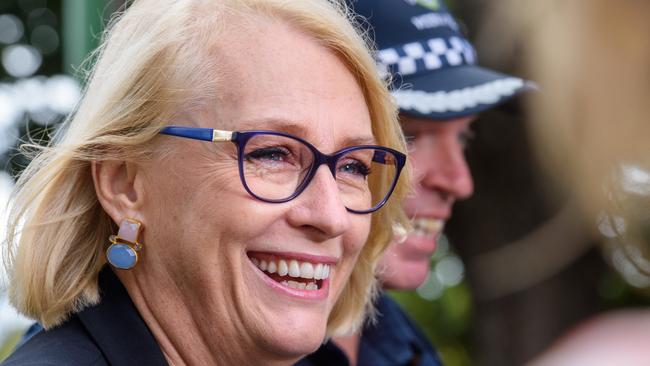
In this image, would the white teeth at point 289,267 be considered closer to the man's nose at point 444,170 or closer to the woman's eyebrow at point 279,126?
the woman's eyebrow at point 279,126

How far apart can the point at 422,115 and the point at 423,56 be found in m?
0.23

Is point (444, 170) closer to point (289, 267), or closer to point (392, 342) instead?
point (392, 342)

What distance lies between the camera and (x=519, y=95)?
3709mm

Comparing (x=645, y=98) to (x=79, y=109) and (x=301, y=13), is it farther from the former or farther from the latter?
(x=79, y=109)

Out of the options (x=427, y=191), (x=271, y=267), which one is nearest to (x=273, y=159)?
(x=271, y=267)

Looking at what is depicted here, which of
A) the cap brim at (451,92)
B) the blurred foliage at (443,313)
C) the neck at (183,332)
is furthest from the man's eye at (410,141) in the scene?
the blurred foliage at (443,313)

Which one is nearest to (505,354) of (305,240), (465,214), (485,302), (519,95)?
(485,302)

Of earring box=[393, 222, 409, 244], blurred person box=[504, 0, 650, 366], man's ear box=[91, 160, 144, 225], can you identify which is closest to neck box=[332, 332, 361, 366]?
earring box=[393, 222, 409, 244]

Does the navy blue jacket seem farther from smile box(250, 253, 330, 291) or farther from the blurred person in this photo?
the blurred person

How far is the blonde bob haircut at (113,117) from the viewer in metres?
2.30

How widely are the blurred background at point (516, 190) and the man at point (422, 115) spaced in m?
0.22

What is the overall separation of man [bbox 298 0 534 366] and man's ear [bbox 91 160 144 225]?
1025mm

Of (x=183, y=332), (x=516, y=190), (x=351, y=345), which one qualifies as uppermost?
Result: (x=183, y=332)

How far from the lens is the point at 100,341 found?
7.21ft
